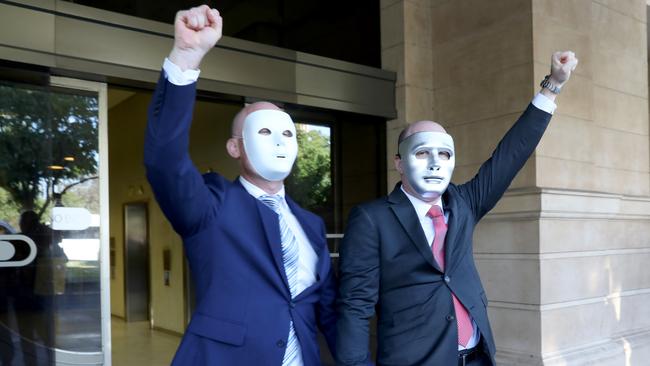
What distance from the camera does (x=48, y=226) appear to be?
4133 millimetres

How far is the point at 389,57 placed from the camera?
235 inches

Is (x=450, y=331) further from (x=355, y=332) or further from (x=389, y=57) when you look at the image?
(x=389, y=57)

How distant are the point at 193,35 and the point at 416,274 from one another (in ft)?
4.34

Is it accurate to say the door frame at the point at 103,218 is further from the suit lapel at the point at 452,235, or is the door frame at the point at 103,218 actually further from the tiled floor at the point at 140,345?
the tiled floor at the point at 140,345

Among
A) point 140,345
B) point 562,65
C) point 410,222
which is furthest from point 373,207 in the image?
point 140,345

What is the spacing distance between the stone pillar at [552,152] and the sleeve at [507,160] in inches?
89.5

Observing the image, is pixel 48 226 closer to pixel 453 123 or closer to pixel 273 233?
pixel 273 233

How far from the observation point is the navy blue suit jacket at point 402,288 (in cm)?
233

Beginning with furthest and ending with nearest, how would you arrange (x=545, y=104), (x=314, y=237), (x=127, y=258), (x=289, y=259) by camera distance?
(x=127, y=258) → (x=545, y=104) → (x=314, y=237) → (x=289, y=259)

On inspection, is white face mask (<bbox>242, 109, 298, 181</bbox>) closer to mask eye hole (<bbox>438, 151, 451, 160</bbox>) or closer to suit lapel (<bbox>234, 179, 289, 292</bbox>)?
suit lapel (<bbox>234, 179, 289, 292</bbox>)

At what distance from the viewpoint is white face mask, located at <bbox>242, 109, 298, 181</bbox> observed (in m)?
2.08

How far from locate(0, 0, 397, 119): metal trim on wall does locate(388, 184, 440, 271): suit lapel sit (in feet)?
8.40

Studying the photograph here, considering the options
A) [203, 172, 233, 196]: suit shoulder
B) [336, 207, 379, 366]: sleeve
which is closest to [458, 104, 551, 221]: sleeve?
[336, 207, 379, 366]: sleeve

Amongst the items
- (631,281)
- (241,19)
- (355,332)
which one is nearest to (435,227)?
(355,332)
